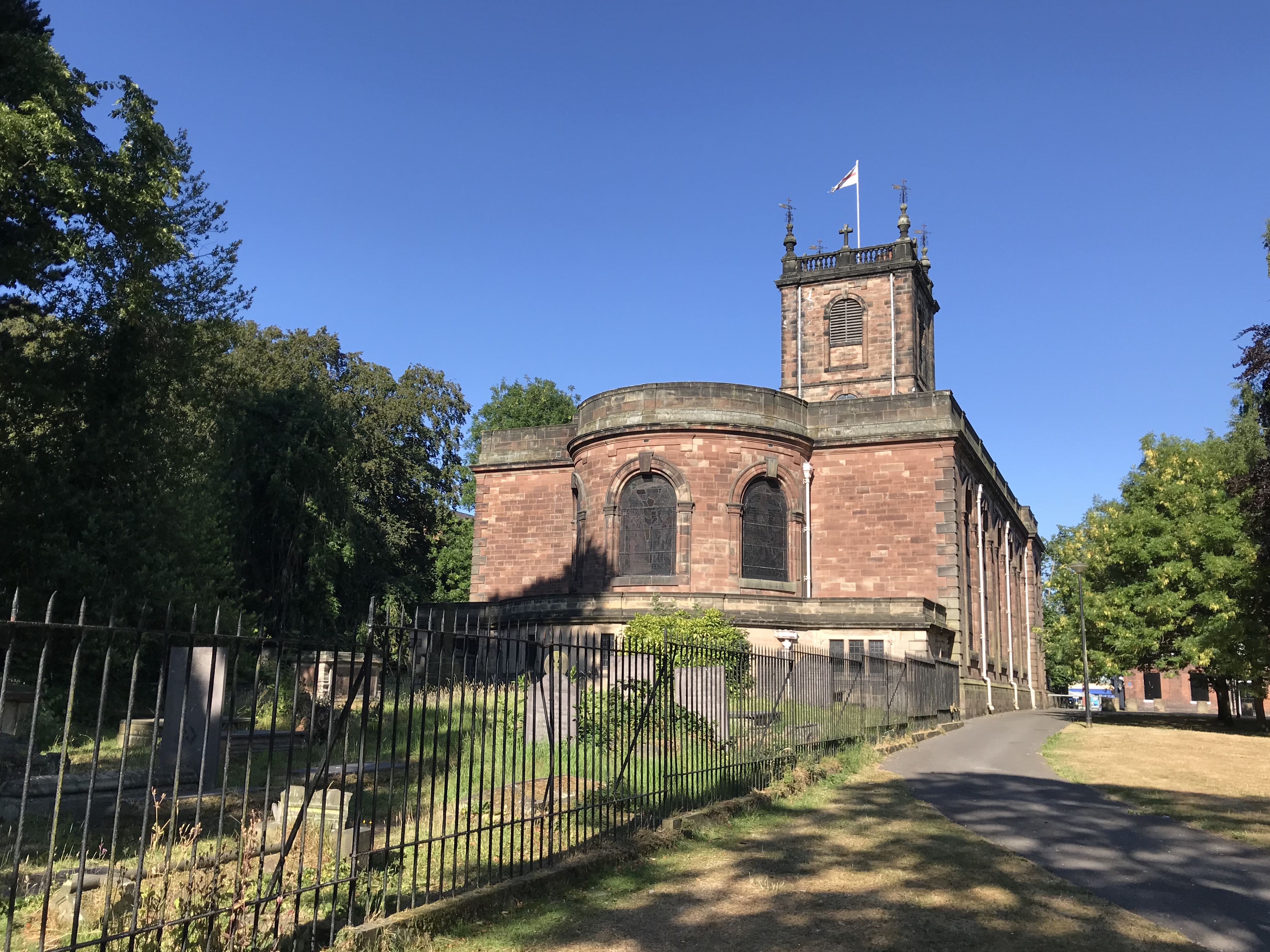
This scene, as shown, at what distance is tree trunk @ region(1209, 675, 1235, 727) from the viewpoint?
2723 centimetres

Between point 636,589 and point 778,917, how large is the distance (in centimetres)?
2077

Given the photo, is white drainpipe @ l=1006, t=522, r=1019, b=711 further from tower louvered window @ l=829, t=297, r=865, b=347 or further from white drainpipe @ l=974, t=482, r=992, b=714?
tower louvered window @ l=829, t=297, r=865, b=347

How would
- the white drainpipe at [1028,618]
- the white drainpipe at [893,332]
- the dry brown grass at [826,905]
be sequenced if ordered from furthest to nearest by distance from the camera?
the white drainpipe at [1028,618] < the white drainpipe at [893,332] < the dry brown grass at [826,905]

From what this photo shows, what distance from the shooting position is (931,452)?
28531 mm

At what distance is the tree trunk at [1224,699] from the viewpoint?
89.4 feet

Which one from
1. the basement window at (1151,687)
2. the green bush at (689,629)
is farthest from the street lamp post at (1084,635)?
the basement window at (1151,687)

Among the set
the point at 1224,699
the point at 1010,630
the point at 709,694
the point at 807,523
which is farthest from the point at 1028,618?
the point at 709,694

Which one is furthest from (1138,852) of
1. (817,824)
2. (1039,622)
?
(1039,622)

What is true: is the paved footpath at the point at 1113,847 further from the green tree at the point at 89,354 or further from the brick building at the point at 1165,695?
the brick building at the point at 1165,695

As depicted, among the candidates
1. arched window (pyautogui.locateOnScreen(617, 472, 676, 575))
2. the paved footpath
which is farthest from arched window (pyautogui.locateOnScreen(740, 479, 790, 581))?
the paved footpath

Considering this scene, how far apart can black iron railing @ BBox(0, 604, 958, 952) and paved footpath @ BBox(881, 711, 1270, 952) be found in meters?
2.16

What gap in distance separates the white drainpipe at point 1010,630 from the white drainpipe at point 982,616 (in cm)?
392

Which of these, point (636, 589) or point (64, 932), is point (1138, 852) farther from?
point (636, 589)

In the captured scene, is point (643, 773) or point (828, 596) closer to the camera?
point (643, 773)
